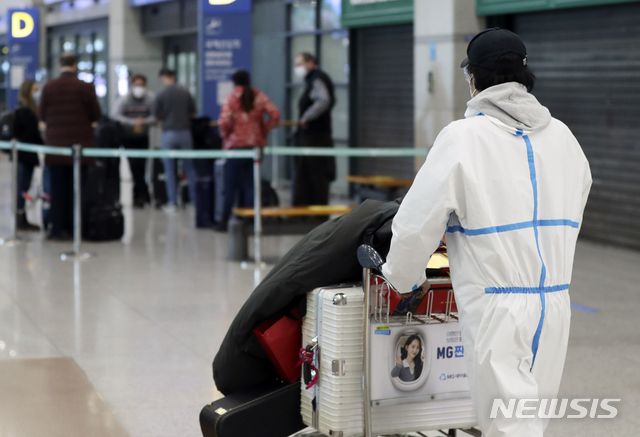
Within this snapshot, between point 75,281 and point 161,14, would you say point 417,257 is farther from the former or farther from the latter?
point 161,14

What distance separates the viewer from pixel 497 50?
9.11ft

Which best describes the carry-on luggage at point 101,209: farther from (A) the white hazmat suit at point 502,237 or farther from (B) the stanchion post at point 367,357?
(A) the white hazmat suit at point 502,237

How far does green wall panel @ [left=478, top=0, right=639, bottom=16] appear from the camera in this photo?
30.7 ft

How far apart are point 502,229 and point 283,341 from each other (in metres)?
1.04

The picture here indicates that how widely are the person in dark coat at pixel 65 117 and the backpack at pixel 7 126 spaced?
3.31ft

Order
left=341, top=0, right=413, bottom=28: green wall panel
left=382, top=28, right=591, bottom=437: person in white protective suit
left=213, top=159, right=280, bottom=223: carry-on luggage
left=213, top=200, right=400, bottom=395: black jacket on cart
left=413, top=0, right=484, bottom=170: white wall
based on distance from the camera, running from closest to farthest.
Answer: left=382, top=28, right=591, bottom=437: person in white protective suit
left=213, top=200, right=400, bottom=395: black jacket on cart
left=213, top=159, right=280, bottom=223: carry-on luggage
left=413, top=0, right=484, bottom=170: white wall
left=341, top=0, right=413, bottom=28: green wall panel

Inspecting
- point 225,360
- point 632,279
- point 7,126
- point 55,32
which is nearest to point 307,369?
point 225,360

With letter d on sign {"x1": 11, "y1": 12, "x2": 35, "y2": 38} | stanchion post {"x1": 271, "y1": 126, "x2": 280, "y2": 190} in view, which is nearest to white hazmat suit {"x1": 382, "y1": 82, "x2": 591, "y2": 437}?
stanchion post {"x1": 271, "y1": 126, "x2": 280, "y2": 190}

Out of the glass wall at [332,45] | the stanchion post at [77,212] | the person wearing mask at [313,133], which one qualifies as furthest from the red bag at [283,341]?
the glass wall at [332,45]

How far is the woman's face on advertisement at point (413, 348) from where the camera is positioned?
3.27m

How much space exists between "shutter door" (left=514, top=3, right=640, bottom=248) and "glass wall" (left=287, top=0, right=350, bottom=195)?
179 inches

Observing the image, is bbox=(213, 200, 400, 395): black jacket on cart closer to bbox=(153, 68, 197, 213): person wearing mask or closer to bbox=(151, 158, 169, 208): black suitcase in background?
bbox=(153, 68, 197, 213): person wearing mask

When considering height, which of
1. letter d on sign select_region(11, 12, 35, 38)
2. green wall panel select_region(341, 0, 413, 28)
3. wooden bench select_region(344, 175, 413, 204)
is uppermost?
letter d on sign select_region(11, 12, 35, 38)

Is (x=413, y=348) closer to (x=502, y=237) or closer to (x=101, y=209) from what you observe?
(x=502, y=237)
